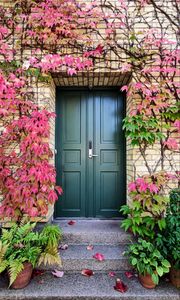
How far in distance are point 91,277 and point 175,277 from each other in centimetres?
87

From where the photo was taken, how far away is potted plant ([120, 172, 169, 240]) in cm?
247

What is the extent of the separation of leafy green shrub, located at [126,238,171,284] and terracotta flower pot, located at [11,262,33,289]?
1050mm

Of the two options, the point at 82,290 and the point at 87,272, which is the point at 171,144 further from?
the point at 82,290

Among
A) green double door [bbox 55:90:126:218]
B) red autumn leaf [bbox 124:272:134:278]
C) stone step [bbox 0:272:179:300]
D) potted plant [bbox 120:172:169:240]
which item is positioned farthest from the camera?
green double door [bbox 55:90:126:218]

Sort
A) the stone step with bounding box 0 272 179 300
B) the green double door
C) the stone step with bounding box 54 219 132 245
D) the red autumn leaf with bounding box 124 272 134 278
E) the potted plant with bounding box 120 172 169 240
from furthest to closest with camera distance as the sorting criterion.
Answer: the green double door < the stone step with bounding box 54 219 132 245 < the potted plant with bounding box 120 172 169 240 < the red autumn leaf with bounding box 124 272 134 278 < the stone step with bounding box 0 272 179 300

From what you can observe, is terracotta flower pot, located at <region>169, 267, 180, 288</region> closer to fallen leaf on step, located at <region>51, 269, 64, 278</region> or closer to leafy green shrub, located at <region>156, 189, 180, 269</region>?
leafy green shrub, located at <region>156, 189, 180, 269</region>

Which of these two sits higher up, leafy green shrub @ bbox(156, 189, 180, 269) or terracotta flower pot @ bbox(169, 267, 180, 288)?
leafy green shrub @ bbox(156, 189, 180, 269)

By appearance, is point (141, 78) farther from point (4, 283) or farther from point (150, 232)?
point (4, 283)

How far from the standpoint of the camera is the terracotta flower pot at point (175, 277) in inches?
82.1

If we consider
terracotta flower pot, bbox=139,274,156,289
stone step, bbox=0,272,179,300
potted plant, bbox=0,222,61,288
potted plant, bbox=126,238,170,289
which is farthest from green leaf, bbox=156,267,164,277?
potted plant, bbox=0,222,61,288

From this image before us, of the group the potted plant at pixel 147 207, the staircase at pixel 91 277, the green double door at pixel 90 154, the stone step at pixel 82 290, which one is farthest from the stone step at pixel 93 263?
the green double door at pixel 90 154

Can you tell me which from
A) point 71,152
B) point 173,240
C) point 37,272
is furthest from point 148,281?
point 71,152

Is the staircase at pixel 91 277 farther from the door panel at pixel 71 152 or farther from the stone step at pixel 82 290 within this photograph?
the door panel at pixel 71 152

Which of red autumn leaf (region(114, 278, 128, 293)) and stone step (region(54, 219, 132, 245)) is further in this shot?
stone step (region(54, 219, 132, 245))
